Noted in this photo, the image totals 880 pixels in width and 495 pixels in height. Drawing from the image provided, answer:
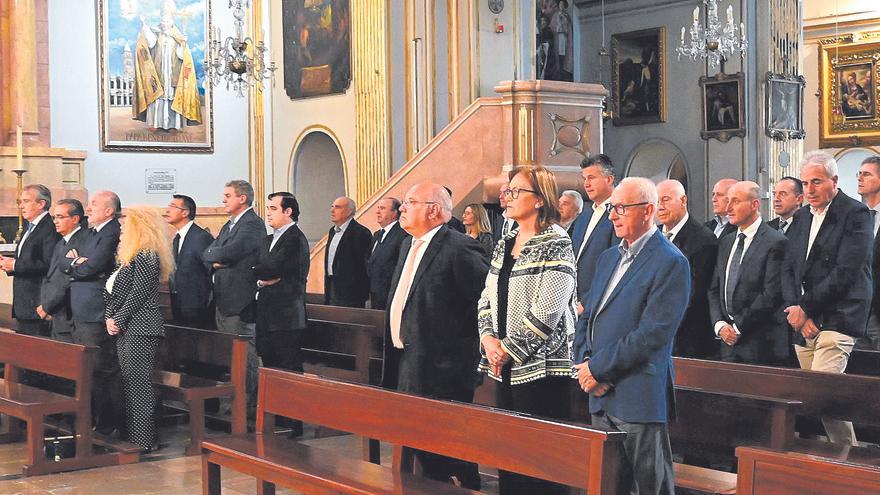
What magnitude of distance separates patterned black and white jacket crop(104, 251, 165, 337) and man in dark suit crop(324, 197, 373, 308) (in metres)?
2.66

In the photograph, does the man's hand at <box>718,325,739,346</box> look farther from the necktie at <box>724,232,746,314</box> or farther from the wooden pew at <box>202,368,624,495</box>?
the wooden pew at <box>202,368,624,495</box>

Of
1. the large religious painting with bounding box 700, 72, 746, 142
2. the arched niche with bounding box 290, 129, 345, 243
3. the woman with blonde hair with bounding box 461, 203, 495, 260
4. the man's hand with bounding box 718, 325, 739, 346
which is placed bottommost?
the man's hand with bounding box 718, 325, 739, 346

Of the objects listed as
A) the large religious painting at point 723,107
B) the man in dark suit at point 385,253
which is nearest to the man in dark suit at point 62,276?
the man in dark suit at point 385,253

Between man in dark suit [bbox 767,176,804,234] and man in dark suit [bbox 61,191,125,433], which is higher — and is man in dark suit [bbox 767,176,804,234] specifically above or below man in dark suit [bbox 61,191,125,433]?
above

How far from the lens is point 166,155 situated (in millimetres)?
15977

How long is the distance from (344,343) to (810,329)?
3224 mm

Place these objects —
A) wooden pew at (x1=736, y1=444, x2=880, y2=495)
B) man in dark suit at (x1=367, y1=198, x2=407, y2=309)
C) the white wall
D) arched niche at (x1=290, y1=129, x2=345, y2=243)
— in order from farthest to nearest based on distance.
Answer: arched niche at (x1=290, y1=129, x2=345, y2=243)
the white wall
man in dark suit at (x1=367, y1=198, x2=407, y2=309)
wooden pew at (x1=736, y1=444, x2=880, y2=495)

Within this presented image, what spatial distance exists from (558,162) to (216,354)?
462 cm

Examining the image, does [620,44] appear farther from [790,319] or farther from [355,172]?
[790,319]

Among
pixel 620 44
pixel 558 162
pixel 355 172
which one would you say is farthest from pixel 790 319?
pixel 620 44

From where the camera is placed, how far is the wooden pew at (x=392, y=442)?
12.1ft

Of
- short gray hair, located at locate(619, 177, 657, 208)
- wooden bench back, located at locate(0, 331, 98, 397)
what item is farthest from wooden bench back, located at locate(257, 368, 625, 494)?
wooden bench back, located at locate(0, 331, 98, 397)

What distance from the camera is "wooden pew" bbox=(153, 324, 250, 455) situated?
7.21m

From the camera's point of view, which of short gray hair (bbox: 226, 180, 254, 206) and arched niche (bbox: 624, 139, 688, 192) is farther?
arched niche (bbox: 624, 139, 688, 192)
